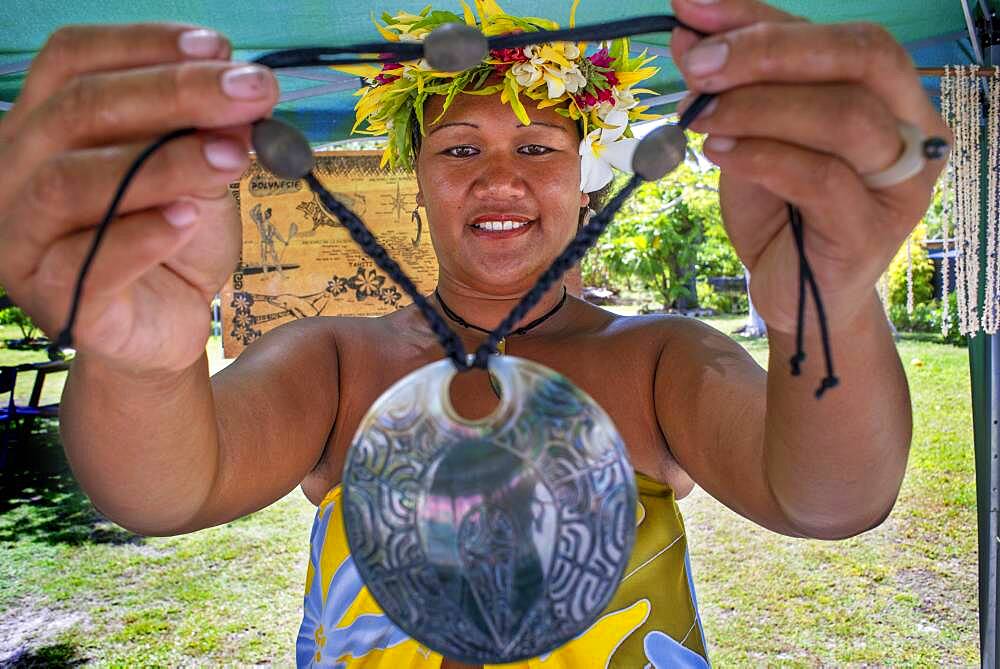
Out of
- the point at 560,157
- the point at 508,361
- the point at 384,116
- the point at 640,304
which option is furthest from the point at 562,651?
the point at 640,304

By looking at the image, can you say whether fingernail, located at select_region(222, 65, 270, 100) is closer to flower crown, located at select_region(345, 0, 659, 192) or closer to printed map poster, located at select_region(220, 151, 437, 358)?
flower crown, located at select_region(345, 0, 659, 192)

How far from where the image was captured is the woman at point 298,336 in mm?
930

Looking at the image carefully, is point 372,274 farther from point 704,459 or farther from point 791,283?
point 791,283

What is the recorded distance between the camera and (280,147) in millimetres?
992

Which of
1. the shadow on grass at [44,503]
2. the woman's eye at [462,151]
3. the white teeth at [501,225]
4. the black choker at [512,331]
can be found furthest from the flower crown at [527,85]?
the shadow on grass at [44,503]

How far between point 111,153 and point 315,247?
360cm

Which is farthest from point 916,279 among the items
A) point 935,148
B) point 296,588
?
point 935,148

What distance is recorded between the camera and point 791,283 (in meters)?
1.08

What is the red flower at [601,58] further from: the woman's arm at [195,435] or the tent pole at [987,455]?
the tent pole at [987,455]

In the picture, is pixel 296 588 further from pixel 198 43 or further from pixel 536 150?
pixel 198 43

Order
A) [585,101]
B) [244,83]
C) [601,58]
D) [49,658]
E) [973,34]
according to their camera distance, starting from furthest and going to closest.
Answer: [49,658] → [973,34] → [601,58] → [585,101] → [244,83]

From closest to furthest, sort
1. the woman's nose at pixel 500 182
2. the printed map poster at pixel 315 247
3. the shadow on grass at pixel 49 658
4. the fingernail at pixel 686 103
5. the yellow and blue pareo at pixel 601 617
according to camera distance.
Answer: the fingernail at pixel 686 103 → the yellow and blue pareo at pixel 601 617 → the woman's nose at pixel 500 182 → the printed map poster at pixel 315 247 → the shadow on grass at pixel 49 658

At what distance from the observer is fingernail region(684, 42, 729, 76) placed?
944mm

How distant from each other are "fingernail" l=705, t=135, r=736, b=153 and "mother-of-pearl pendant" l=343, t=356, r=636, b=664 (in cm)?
36
